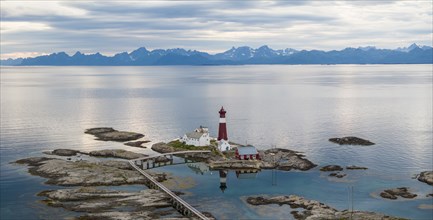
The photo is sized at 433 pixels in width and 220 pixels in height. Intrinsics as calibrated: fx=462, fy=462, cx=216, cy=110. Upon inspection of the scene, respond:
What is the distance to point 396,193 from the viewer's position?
75875 mm

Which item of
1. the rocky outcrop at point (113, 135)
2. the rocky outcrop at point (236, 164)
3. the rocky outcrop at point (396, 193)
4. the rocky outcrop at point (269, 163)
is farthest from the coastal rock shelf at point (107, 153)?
the rocky outcrop at point (396, 193)

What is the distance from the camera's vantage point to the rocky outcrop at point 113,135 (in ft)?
413

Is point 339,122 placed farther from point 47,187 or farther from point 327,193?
point 47,187

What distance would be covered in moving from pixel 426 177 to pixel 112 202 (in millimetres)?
55369

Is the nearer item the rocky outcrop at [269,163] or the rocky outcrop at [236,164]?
the rocky outcrop at [269,163]

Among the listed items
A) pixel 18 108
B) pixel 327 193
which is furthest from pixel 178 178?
pixel 18 108

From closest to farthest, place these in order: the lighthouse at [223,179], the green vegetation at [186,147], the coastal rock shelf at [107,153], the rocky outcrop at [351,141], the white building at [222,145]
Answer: the lighthouse at [223,179], the coastal rock shelf at [107,153], the white building at [222,145], the green vegetation at [186,147], the rocky outcrop at [351,141]

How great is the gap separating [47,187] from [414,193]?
61442mm

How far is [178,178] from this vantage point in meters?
87.3

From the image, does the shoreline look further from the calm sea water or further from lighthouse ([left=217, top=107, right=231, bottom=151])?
lighthouse ([left=217, top=107, right=231, bottom=151])

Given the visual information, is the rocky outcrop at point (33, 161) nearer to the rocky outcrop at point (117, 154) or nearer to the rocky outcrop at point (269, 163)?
the rocky outcrop at point (117, 154)

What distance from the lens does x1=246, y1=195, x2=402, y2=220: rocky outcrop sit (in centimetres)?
6347

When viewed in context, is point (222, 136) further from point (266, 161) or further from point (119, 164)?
point (119, 164)

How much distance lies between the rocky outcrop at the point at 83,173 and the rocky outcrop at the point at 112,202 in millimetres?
5924
